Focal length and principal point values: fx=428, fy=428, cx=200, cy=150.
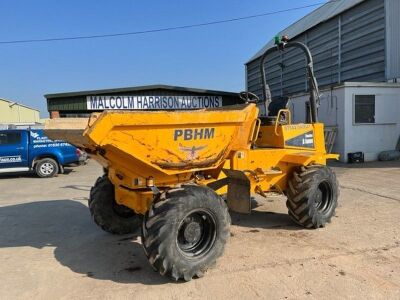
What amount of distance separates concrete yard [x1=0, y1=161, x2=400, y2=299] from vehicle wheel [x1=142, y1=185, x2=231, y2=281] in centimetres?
19

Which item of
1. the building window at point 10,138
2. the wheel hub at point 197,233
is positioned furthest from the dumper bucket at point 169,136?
the building window at point 10,138

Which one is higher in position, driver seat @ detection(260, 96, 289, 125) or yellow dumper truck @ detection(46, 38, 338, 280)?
driver seat @ detection(260, 96, 289, 125)

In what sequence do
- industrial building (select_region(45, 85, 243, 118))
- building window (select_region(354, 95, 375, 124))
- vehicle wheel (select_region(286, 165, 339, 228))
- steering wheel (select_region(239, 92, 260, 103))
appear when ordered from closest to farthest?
vehicle wheel (select_region(286, 165, 339, 228)) → steering wheel (select_region(239, 92, 260, 103)) → building window (select_region(354, 95, 375, 124)) → industrial building (select_region(45, 85, 243, 118))

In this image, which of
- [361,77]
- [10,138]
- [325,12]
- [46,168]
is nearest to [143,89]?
[46,168]

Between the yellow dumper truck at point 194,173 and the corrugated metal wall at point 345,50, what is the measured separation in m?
12.3

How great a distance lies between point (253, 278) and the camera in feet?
15.3

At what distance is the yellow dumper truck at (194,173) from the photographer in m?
4.47

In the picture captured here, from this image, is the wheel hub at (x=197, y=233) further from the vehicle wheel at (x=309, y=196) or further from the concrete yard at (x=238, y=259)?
the vehicle wheel at (x=309, y=196)

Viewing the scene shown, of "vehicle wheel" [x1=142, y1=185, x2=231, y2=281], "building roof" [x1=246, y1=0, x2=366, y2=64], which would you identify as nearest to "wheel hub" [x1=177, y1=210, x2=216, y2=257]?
"vehicle wheel" [x1=142, y1=185, x2=231, y2=281]

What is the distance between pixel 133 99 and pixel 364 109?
1186 cm

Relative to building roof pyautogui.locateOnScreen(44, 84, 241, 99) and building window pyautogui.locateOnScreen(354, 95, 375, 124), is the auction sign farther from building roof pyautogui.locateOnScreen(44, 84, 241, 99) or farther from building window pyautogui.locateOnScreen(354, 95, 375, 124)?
building window pyautogui.locateOnScreen(354, 95, 375, 124)

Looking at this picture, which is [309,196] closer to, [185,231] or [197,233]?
[197,233]

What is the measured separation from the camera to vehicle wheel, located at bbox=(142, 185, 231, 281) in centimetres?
446

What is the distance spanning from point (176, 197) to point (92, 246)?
2011 millimetres
